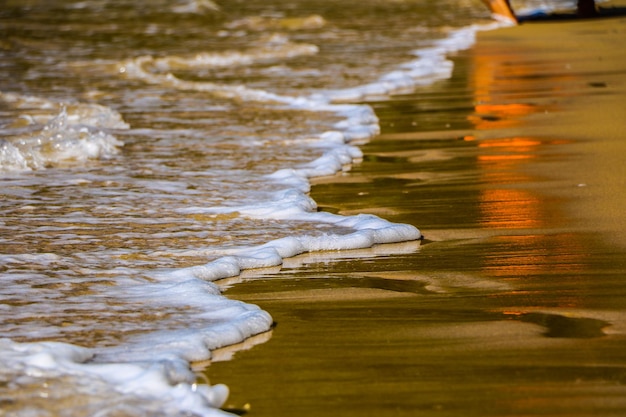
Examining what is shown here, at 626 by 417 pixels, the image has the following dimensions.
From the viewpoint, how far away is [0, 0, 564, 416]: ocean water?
3.52 meters

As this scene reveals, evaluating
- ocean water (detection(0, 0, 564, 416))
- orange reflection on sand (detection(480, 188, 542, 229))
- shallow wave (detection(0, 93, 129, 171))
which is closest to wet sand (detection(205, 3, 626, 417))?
orange reflection on sand (detection(480, 188, 542, 229))

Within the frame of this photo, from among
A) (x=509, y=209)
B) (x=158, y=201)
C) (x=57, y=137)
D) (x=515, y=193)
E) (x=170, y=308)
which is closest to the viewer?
(x=170, y=308)

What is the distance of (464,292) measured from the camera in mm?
4254

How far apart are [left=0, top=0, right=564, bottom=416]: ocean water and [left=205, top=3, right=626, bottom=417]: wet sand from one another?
0.64 feet

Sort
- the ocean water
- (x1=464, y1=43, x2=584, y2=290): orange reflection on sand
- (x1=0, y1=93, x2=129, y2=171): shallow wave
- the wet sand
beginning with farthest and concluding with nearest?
(x1=0, y1=93, x2=129, y2=171): shallow wave < (x1=464, y1=43, x2=584, y2=290): orange reflection on sand < the ocean water < the wet sand

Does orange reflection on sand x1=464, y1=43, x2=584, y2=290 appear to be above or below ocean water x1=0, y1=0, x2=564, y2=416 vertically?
above

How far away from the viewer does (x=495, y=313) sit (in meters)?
3.95

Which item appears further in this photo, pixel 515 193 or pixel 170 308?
pixel 515 193

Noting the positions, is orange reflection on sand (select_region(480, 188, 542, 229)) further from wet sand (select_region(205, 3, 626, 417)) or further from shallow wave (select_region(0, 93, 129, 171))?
shallow wave (select_region(0, 93, 129, 171))

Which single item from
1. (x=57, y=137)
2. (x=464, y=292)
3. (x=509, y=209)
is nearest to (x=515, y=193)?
(x=509, y=209)

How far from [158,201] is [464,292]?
2590 millimetres

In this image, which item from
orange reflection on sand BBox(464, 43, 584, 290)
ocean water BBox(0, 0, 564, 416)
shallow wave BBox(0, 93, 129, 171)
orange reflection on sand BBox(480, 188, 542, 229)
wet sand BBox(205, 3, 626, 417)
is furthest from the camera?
shallow wave BBox(0, 93, 129, 171)

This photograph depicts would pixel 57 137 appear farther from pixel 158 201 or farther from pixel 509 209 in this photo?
pixel 509 209

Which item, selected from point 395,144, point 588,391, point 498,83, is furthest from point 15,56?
point 588,391
